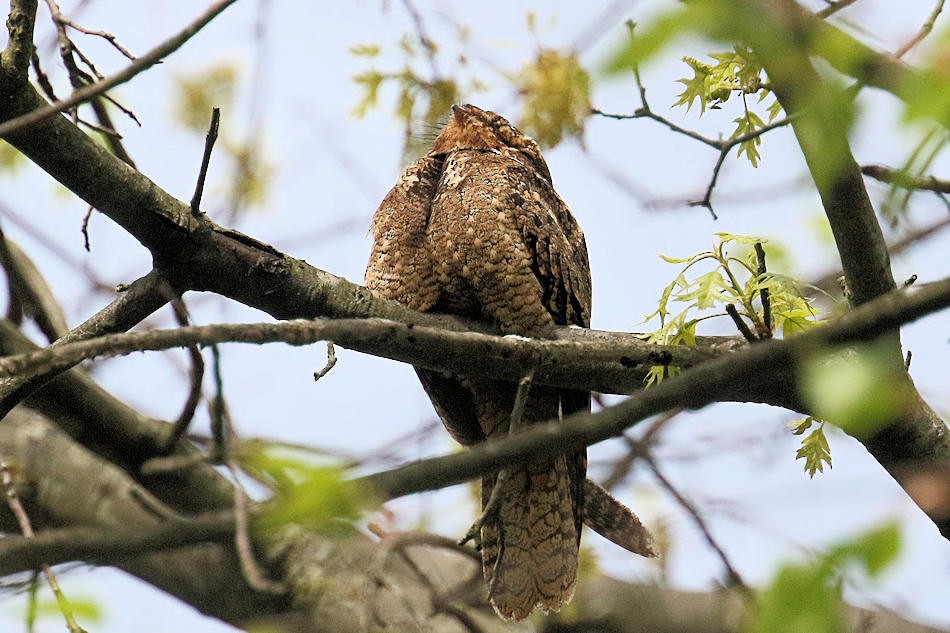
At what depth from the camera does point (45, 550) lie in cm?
119

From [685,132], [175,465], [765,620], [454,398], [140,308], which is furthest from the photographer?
[454,398]

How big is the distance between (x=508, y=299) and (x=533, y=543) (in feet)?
3.10

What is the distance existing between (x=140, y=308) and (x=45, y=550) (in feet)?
4.81

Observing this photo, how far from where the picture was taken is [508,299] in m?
3.44

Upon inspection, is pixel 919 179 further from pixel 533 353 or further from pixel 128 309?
pixel 128 309

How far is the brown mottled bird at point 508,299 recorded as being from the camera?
137 inches

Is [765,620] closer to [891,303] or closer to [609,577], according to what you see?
[891,303]

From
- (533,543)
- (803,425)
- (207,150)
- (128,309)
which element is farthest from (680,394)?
(533,543)

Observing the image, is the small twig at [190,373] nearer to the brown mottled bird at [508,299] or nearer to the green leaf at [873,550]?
the brown mottled bird at [508,299]

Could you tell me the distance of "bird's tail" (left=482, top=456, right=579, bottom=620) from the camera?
12.0 feet

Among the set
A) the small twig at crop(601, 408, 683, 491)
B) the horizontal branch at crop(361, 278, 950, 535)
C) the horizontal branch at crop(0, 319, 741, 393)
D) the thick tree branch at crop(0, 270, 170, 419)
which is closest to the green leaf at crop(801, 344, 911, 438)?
the horizontal branch at crop(361, 278, 950, 535)

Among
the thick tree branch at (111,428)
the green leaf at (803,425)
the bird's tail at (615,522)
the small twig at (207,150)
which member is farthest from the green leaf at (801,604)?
the thick tree branch at (111,428)

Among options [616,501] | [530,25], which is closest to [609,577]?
[616,501]

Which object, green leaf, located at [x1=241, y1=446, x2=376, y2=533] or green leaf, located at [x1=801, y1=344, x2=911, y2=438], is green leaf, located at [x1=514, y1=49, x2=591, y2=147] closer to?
green leaf, located at [x1=241, y1=446, x2=376, y2=533]
